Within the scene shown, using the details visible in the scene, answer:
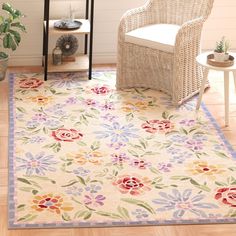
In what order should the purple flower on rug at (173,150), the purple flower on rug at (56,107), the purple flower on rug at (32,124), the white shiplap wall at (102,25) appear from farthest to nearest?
the white shiplap wall at (102,25) → the purple flower on rug at (56,107) → the purple flower on rug at (32,124) → the purple flower on rug at (173,150)

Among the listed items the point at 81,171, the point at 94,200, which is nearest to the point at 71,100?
the point at 81,171

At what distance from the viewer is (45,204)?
3.11 meters

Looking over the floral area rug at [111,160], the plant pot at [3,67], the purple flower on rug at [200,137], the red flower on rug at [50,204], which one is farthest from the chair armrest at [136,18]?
the red flower on rug at [50,204]

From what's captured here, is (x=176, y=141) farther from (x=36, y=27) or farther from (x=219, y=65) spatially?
(x=36, y=27)

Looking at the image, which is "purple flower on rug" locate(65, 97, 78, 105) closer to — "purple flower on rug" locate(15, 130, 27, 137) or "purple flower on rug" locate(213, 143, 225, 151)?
"purple flower on rug" locate(15, 130, 27, 137)

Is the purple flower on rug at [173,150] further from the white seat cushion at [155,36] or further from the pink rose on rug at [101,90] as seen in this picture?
the pink rose on rug at [101,90]

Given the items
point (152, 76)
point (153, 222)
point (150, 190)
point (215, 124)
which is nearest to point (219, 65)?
point (215, 124)

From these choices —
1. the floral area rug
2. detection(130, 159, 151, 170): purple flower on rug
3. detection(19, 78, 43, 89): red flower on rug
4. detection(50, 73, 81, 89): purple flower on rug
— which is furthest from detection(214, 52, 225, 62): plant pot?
detection(19, 78, 43, 89): red flower on rug

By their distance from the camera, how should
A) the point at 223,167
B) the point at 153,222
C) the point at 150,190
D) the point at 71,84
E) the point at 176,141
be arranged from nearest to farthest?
the point at 153,222, the point at 150,190, the point at 223,167, the point at 176,141, the point at 71,84

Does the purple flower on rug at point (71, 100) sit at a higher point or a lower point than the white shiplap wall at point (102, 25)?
lower

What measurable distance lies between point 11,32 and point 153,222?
2063 millimetres

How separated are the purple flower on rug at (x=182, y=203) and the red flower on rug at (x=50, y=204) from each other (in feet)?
1.52

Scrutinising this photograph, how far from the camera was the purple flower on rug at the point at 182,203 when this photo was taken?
3.10 meters

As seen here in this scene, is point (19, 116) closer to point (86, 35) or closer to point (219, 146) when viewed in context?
point (86, 35)
